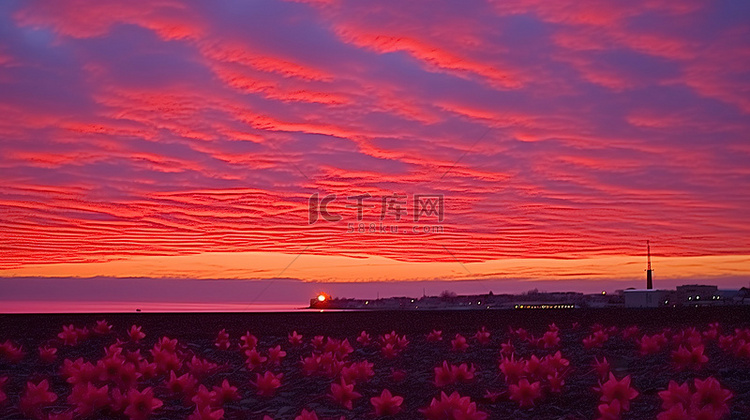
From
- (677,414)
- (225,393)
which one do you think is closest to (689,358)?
(677,414)

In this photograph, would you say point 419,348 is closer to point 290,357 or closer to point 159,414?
point 290,357

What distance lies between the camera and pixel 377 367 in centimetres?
938

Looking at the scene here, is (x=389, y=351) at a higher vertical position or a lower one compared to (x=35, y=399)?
higher

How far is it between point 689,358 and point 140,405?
17.1 ft

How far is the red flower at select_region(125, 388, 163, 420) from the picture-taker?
239 inches

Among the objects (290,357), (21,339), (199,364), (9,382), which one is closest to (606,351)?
(290,357)

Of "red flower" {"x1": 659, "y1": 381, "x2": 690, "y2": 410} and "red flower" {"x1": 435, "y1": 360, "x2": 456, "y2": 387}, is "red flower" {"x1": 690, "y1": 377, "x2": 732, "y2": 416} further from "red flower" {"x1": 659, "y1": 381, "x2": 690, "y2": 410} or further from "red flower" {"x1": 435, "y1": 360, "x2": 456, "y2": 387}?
"red flower" {"x1": 435, "y1": 360, "x2": 456, "y2": 387}

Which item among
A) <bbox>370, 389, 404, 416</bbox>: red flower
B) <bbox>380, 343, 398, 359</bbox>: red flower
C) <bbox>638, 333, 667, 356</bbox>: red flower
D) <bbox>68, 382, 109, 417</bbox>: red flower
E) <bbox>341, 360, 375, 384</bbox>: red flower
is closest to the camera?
<bbox>370, 389, 404, 416</bbox>: red flower

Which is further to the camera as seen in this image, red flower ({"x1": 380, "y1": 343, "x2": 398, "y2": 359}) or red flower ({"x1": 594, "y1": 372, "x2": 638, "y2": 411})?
red flower ({"x1": 380, "y1": 343, "x2": 398, "y2": 359})

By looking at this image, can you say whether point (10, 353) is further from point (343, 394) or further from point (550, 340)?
point (550, 340)

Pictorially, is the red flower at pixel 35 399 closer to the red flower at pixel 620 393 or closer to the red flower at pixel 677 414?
the red flower at pixel 620 393

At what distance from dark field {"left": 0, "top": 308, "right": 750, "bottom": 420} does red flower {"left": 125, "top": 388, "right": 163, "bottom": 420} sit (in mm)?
217

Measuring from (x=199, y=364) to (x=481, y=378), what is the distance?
3.00m

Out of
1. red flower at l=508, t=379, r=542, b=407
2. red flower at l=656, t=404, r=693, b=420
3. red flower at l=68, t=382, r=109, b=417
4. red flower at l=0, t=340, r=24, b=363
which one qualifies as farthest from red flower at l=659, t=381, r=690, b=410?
red flower at l=0, t=340, r=24, b=363
